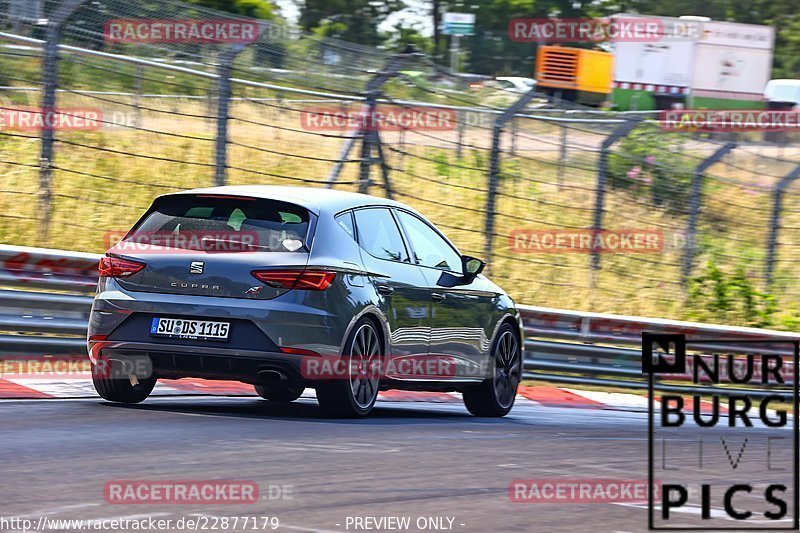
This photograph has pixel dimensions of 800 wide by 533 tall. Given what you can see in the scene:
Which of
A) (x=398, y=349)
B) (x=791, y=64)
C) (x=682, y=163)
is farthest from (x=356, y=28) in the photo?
(x=398, y=349)

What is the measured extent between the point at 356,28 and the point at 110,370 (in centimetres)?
7198

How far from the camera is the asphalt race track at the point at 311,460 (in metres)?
5.83

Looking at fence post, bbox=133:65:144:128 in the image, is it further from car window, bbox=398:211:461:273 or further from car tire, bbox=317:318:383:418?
car tire, bbox=317:318:383:418

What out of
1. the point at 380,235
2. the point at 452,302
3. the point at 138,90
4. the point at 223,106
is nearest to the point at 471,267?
the point at 452,302

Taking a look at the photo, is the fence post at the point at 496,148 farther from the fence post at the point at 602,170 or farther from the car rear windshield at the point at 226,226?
the car rear windshield at the point at 226,226

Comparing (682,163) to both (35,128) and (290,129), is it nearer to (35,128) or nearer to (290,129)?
(290,129)

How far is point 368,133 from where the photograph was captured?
1507 cm

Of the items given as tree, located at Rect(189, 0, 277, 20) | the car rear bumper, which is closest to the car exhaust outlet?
the car rear bumper

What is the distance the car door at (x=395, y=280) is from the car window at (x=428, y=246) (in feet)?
0.61

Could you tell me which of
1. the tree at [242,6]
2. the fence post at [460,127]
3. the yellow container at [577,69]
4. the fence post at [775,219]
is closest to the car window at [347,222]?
the fence post at [460,127]

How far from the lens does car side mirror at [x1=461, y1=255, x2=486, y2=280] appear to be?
414 inches

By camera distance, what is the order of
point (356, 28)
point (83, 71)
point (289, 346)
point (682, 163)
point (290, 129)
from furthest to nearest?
point (356, 28) → point (682, 163) → point (290, 129) → point (83, 71) → point (289, 346)

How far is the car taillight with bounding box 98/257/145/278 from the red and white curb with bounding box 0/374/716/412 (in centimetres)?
113

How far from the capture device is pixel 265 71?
1434 centimetres
